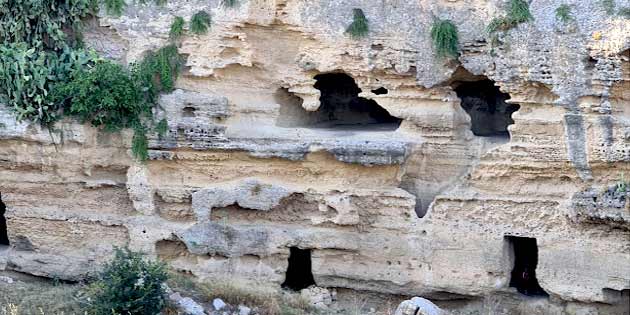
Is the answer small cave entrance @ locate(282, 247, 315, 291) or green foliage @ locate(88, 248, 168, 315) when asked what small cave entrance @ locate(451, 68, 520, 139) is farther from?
green foliage @ locate(88, 248, 168, 315)

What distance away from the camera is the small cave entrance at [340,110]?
16359 millimetres

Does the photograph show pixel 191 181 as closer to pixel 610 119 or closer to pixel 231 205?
pixel 231 205

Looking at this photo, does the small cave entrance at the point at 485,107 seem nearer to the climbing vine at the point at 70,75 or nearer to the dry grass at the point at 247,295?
the dry grass at the point at 247,295

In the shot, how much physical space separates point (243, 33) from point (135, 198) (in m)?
2.65

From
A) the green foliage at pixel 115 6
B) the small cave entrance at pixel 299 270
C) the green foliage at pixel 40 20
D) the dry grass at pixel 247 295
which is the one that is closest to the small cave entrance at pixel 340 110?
the small cave entrance at pixel 299 270

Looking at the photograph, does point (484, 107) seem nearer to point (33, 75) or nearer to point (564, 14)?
point (564, 14)

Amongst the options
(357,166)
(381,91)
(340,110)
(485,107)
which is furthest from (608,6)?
(340,110)

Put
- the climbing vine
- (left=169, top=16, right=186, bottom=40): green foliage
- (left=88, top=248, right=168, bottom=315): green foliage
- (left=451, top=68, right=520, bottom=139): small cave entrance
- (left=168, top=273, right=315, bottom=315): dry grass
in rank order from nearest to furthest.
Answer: (left=88, top=248, right=168, bottom=315): green foliage
(left=168, top=273, right=315, bottom=315): dry grass
the climbing vine
(left=169, top=16, right=186, bottom=40): green foliage
(left=451, top=68, right=520, bottom=139): small cave entrance

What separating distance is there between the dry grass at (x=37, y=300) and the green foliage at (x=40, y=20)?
126 inches

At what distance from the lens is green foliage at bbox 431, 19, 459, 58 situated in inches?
584

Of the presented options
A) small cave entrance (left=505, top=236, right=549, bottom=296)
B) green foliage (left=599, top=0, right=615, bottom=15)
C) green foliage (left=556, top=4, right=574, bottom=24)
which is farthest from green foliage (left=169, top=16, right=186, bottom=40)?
green foliage (left=599, top=0, right=615, bottom=15)

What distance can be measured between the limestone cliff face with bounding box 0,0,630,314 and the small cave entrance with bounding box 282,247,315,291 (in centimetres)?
64

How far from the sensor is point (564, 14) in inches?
563

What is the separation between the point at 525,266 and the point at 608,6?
3769mm
